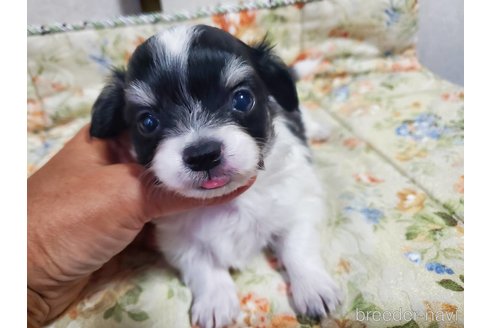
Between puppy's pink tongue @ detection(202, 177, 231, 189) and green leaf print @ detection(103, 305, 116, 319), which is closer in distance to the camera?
puppy's pink tongue @ detection(202, 177, 231, 189)

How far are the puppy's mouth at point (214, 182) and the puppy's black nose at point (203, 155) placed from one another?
0.04 metres

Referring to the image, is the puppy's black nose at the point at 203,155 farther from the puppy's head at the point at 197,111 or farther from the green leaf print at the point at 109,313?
the green leaf print at the point at 109,313

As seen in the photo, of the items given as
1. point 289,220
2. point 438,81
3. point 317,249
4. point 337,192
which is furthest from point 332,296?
point 438,81

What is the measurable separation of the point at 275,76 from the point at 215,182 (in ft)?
1.79

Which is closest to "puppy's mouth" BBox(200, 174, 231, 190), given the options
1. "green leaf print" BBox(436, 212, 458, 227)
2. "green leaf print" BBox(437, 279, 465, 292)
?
"green leaf print" BBox(437, 279, 465, 292)

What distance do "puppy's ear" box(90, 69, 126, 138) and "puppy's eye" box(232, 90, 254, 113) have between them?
16.6 inches

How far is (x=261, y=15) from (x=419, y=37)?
1.08 meters

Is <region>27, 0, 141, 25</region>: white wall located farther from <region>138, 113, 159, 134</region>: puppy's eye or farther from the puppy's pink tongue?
the puppy's pink tongue

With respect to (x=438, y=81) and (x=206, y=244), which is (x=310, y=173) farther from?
(x=438, y=81)

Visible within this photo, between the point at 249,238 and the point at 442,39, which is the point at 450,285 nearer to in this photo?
the point at 249,238

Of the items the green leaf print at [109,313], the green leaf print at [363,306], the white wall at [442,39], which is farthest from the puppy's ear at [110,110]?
the white wall at [442,39]

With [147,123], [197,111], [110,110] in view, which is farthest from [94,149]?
[197,111]

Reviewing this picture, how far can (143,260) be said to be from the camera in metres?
1.60

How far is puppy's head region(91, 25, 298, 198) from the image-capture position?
113cm
